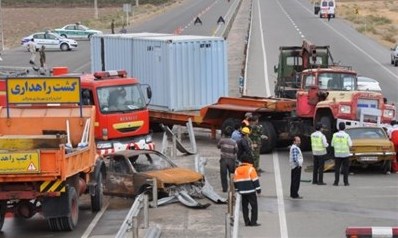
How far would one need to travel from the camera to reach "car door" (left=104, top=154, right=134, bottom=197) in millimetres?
18891

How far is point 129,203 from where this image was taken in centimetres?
1919

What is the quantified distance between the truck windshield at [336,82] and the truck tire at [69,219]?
13.0 m

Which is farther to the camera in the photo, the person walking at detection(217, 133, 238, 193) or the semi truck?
the semi truck

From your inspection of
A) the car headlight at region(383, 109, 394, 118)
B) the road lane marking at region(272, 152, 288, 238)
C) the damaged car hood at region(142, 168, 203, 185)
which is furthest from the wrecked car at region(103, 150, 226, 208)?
the car headlight at region(383, 109, 394, 118)

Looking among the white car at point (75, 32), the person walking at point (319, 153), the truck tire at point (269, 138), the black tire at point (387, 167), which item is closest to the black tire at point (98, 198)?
the person walking at point (319, 153)

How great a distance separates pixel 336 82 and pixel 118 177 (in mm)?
10984

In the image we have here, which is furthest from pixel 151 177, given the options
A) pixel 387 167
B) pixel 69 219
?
pixel 387 167

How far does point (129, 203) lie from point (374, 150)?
22.7ft

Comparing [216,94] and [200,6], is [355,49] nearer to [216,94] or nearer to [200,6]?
[216,94]

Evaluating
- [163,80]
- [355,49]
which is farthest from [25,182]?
[355,49]

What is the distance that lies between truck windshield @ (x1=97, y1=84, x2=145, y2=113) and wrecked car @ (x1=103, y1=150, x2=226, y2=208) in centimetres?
306

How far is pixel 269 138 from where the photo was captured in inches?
1019

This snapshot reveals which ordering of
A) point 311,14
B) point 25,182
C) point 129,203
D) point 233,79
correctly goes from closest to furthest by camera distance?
1. point 25,182
2. point 129,203
3. point 233,79
4. point 311,14

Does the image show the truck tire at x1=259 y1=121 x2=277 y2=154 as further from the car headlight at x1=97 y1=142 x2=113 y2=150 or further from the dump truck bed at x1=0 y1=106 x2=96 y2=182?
the dump truck bed at x1=0 y1=106 x2=96 y2=182
